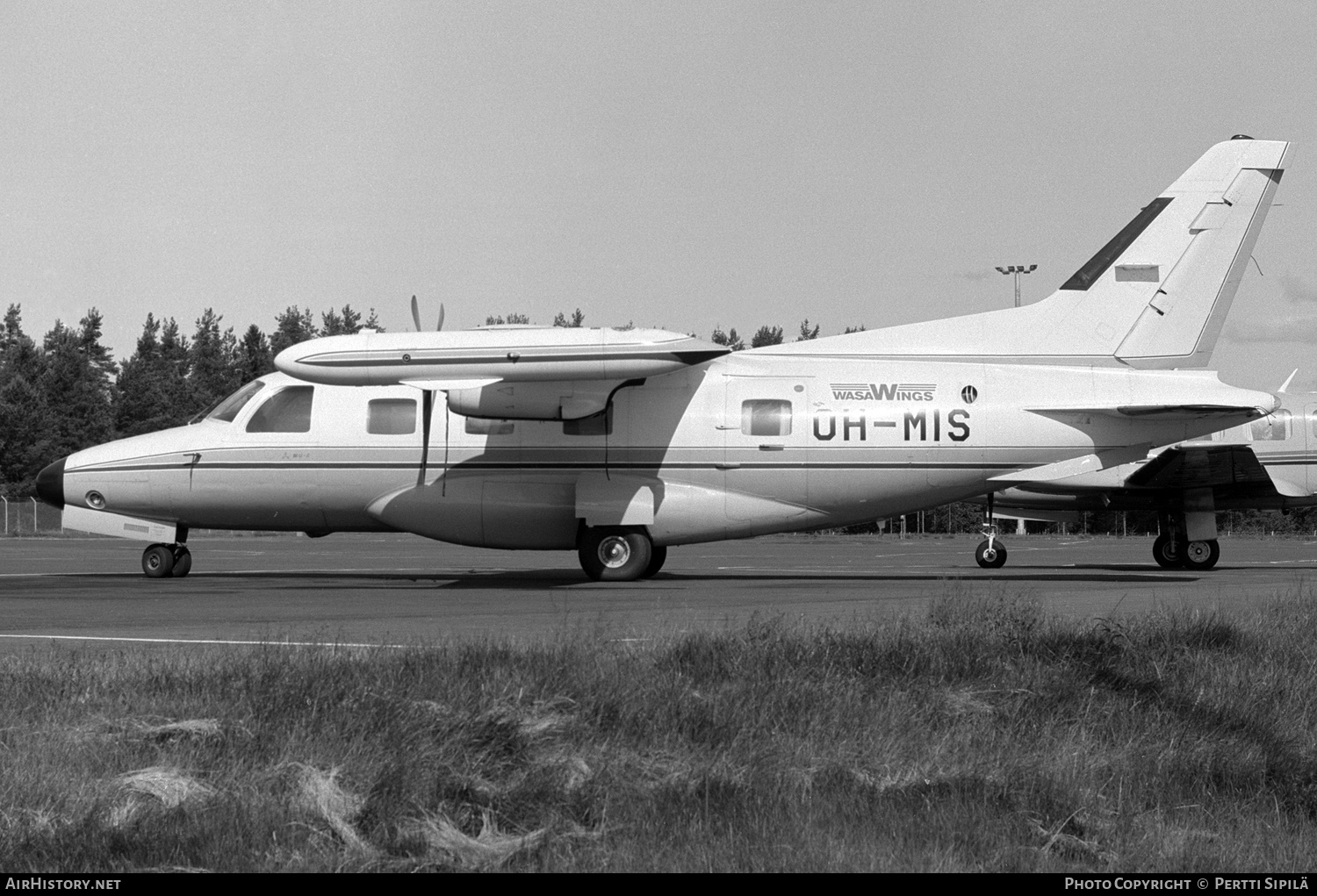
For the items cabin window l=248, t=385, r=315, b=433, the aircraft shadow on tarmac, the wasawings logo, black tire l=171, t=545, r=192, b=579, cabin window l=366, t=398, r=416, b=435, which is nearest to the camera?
the wasawings logo

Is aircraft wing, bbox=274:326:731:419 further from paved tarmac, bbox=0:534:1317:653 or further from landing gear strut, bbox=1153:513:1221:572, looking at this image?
landing gear strut, bbox=1153:513:1221:572

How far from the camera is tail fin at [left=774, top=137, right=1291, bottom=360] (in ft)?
71.4

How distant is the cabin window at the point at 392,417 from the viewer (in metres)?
21.8

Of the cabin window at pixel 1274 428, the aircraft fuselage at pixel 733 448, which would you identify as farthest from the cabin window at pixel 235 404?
the cabin window at pixel 1274 428

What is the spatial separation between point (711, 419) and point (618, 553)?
263 centimetres

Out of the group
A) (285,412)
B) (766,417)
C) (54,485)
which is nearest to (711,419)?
(766,417)

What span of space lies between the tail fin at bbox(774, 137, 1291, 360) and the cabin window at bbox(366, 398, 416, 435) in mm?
6566

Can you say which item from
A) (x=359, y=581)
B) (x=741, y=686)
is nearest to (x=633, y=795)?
(x=741, y=686)

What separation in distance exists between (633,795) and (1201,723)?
164 inches

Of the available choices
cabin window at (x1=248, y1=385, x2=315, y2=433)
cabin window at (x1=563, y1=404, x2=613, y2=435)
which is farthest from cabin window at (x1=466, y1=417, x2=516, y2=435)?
cabin window at (x1=248, y1=385, x2=315, y2=433)

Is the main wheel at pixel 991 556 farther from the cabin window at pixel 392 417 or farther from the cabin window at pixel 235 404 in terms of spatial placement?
the cabin window at pixel 235 404

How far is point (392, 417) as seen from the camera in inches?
861

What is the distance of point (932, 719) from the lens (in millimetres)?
8133
